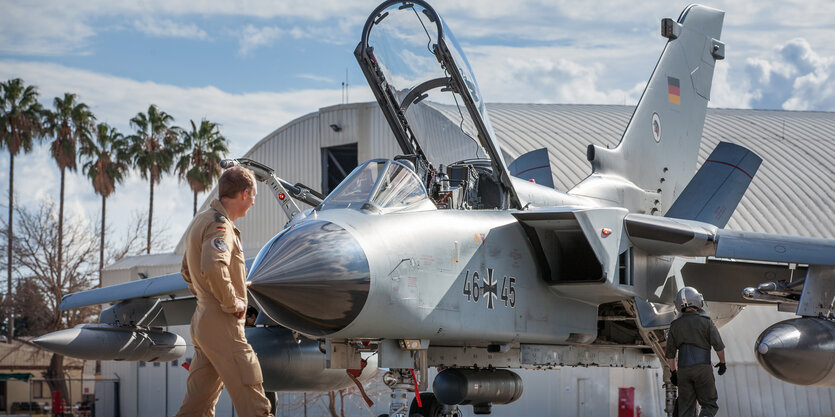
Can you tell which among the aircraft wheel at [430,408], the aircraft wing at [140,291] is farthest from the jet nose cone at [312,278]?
the aircraft wing at [140,291]

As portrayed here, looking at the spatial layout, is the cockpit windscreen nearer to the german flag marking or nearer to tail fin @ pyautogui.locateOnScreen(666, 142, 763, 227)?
tail fin @ pyautogui.locateOnScreen(666, 142, 763, 227)

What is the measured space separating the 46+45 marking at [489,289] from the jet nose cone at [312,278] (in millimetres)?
1643

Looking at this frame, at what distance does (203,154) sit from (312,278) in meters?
40.4

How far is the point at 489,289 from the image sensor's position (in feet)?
31.0

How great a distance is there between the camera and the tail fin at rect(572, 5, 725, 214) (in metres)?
14.8

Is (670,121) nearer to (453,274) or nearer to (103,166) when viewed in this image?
(453,274)

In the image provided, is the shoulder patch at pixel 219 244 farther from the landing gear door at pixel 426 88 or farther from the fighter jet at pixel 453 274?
the landing gear door at pixel 426 88

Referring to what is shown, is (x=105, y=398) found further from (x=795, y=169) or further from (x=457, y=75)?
(x=457, y=75)

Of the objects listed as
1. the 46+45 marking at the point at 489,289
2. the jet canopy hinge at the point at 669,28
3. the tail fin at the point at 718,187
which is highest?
the jet canopy hinge at the point at 669,28

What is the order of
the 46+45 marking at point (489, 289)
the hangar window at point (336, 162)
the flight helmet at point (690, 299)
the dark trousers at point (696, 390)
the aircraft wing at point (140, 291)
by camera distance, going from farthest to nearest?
the hangar window at point (336, 162), the aircraft wing at point (140, 291), the flight helmet at point (690, 299), the dark trousers at point (696, 390), the 46+45 marking at point (489, 289)

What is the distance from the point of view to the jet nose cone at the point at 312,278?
732 centimetres

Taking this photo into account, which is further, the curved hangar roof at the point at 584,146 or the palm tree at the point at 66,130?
the palm tree at the point at 66,130

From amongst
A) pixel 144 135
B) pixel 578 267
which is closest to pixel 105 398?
pixel 144 135

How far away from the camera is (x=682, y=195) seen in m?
14.2
